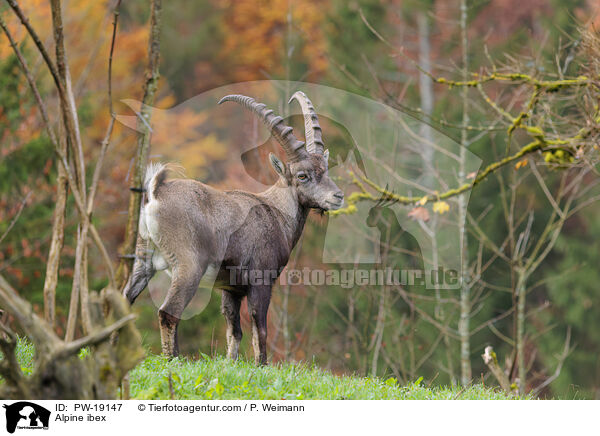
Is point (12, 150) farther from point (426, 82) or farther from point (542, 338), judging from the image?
point (542, 338)

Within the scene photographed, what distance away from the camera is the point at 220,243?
530 cm

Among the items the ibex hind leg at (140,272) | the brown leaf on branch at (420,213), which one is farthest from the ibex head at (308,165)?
the brown leaf on branch at (420,213)

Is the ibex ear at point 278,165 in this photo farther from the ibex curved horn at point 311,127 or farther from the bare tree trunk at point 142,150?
the bare tree trunk at point 142,150

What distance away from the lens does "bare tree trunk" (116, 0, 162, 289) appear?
5.16 m

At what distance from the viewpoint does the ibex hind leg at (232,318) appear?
5773mm

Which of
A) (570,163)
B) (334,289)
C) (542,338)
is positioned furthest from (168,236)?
(542,338)

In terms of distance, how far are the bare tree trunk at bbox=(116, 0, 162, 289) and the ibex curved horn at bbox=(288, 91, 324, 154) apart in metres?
1.15

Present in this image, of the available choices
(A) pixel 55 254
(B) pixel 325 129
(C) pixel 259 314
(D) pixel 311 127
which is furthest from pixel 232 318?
(B) pixel 325 129

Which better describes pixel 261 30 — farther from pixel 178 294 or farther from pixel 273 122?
pixel 178 294

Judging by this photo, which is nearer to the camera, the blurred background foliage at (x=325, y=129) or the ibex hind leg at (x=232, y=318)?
the ibex hind leg at (x=232, y=318)

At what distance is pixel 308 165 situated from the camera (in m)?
5.55

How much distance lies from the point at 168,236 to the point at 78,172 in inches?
60.2
